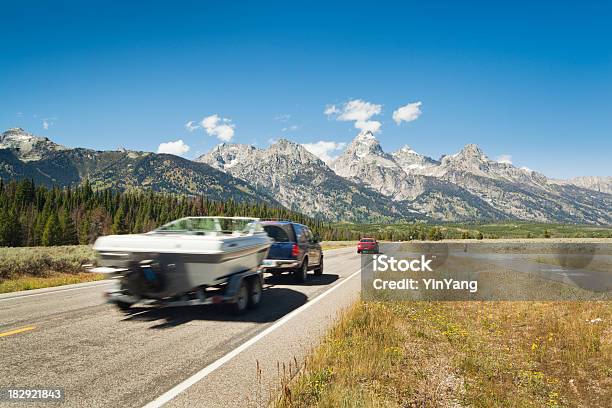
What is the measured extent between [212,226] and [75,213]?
11052 cm

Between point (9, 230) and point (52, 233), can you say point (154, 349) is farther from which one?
point (9, 230)

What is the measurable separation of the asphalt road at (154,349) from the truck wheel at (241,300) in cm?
22

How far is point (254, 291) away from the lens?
10039mm

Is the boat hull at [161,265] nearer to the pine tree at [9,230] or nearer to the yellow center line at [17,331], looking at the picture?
the yellow center line at [17,331]

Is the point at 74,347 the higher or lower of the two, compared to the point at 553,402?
higher

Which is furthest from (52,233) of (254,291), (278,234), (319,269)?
(254,291)

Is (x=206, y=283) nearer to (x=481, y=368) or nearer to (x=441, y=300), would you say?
(x=481, y=368)

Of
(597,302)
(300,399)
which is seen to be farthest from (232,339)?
(597,302)

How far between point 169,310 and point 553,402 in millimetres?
8166

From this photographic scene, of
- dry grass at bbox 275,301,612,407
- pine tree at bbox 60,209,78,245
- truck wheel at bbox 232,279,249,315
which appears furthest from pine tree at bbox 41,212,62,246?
dry grass at bbox 275,301,612,407

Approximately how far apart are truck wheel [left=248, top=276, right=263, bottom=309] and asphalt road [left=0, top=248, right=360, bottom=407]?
0.27m

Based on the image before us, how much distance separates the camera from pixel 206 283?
8.13 meters

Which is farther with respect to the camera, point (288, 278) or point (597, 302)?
point (288, 278)

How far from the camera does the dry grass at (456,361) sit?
4838mm
